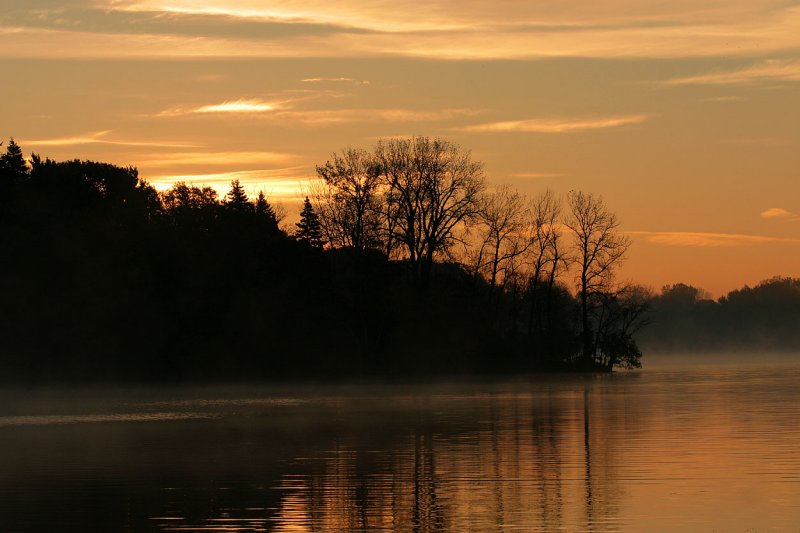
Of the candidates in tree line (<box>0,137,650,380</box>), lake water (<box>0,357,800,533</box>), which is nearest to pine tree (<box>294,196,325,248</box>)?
tree line (<box>0,137,650,380</box>)

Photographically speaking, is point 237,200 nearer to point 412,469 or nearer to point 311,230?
point 311,230

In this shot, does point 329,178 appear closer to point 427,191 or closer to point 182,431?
point 427,191

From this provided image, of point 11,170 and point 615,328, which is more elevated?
point 11,170

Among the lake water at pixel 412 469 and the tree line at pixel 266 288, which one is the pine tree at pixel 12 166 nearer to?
the tree line at pixel 266 288

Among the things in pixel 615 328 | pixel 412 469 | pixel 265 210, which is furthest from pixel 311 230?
pixel 412 469

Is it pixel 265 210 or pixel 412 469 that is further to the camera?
pixel 265 210

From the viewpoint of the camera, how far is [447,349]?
103 m

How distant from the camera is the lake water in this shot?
70.6ft

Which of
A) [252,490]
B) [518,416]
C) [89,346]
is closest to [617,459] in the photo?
[252,490]

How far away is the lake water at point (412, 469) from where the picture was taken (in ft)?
70.6

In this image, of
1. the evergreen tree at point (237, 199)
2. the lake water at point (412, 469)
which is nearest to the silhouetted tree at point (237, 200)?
the evergreen tree at point (237, 199)

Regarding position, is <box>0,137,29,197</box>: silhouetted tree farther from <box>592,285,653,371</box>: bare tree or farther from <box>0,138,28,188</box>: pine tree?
<box>592,285,653,371</box>: bare tree

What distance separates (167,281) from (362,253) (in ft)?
51.3

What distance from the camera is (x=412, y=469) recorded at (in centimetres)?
2872
